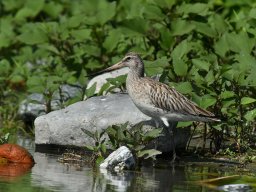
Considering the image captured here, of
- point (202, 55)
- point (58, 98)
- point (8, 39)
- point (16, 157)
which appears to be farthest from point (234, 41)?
point (8, 39)

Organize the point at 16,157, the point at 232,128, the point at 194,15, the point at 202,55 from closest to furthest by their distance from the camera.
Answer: the point at 16,157 → the point at 232,128 → the point at 202,55 → the point at 194,15

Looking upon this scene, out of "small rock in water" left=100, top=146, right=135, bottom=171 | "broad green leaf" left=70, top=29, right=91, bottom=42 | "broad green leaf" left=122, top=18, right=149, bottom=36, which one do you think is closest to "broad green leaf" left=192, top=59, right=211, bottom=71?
"broad green leaf" left=122, top=18, right=149, bottom=36

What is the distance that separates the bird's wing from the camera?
11.7 meters

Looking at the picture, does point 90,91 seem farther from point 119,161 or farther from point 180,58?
point 119,161

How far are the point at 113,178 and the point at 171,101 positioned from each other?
6.44ft

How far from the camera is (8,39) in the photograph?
16.8 metres

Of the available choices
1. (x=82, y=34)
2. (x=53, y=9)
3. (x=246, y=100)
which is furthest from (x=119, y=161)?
(x=53, y=9)

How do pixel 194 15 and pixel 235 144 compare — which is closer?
pixel 235 144

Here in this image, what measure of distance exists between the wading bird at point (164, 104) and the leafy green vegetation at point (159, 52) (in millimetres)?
133

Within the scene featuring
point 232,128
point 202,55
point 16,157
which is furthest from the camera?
point 202,55

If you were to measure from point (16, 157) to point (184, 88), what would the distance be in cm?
230

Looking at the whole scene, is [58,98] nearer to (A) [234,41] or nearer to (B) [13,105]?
(B) [13,105]

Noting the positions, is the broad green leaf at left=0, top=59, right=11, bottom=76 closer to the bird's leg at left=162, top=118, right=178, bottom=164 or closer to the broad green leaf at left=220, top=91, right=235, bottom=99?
the bird's leg at left=162, top=118, right=178, bottom=164

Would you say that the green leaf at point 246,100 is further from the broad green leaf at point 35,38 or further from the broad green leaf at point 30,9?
the broad green leaf at point 30,9
